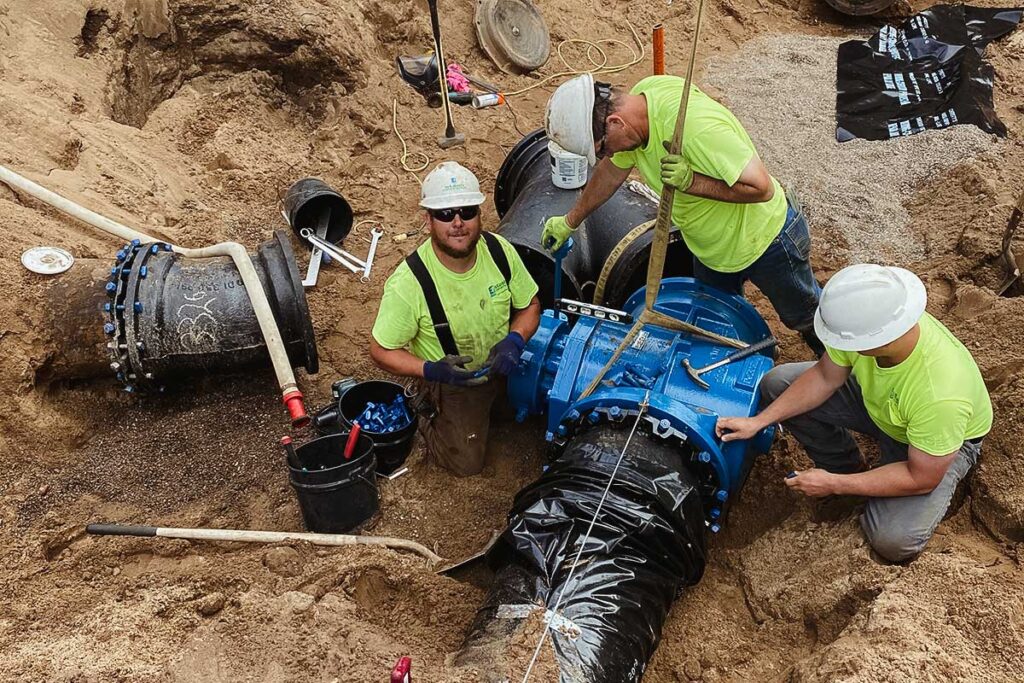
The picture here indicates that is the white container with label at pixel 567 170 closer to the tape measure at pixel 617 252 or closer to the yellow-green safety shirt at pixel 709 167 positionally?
the tape measure at pixel 617 252

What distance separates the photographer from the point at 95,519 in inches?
135

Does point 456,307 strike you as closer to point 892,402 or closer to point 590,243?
point 590,243

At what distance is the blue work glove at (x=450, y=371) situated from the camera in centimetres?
339

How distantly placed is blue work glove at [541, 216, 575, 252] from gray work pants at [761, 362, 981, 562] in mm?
1164

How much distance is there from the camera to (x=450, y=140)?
252 inches

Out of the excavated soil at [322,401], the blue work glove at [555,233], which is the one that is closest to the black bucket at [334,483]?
the excavated soil at [322,401]

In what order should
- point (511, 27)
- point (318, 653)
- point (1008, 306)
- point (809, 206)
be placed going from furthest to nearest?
1. point (511, 27)
2. point (809, 206)
3. point (1008, 306)
4. point (318, 653)

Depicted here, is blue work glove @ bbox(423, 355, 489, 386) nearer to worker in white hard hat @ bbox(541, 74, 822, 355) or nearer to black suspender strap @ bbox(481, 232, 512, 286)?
black suspender strap @ bbox(481, 232, 512, 286)

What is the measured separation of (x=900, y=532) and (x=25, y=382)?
12.8 ft

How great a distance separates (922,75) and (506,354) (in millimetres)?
5274

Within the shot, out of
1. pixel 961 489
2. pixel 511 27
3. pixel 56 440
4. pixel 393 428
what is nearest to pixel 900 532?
pixel 961 489

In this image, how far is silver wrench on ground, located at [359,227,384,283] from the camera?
16.9 ft

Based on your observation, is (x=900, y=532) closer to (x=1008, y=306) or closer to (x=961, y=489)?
(x=961, y=489)

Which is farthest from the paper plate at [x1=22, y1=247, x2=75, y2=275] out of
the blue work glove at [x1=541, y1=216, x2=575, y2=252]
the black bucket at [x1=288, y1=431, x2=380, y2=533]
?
the blue work glove at [x1=541, y1=216, x2=575, y2=252]
